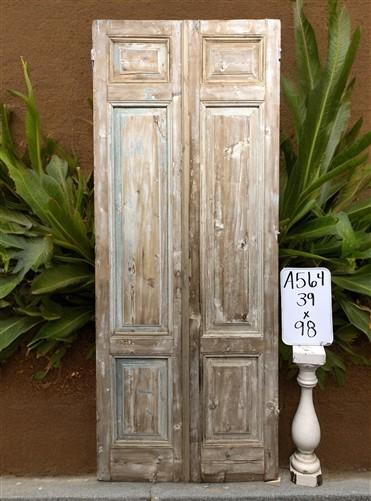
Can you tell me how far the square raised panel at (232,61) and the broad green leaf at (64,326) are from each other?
146 centimetres

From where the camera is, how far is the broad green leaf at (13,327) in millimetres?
2832

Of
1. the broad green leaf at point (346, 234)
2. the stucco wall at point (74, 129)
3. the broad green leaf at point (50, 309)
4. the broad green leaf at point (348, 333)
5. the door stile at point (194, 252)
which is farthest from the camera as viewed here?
the stucco wall at point (74, 129)

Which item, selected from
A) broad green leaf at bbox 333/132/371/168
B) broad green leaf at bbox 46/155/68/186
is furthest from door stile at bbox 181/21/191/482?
broad green leaf at bbox 333/132/371/168

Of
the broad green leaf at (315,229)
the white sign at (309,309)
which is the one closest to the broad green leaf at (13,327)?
the white sign at (309,309)

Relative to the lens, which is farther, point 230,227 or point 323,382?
point 323,382

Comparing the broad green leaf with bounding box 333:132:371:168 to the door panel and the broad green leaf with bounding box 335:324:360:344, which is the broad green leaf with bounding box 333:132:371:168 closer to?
the door panel

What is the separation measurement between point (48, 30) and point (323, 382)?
263cm

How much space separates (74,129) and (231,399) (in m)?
1.81

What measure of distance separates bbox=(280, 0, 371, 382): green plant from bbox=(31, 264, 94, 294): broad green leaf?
3.65ft

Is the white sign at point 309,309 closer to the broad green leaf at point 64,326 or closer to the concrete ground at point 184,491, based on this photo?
the concrete ground at point 184,491

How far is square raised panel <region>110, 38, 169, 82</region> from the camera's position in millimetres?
2709

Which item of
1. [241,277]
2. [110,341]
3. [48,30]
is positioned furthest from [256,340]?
[48,30]

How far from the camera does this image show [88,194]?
2.96 meters

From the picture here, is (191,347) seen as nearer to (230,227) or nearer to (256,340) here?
(256,340)
